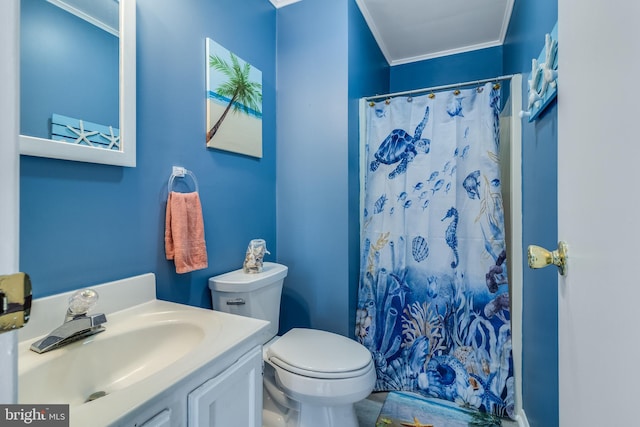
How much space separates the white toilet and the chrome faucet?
0.49 m

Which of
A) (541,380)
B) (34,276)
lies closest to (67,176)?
(34,276)

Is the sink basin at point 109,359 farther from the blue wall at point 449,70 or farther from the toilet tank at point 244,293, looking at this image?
the blue wall at point 449,70

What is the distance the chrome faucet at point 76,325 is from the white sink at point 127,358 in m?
0.02

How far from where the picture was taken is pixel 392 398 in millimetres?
1684

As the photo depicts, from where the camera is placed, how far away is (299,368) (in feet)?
3.86

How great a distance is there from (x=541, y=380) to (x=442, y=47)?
237 cm

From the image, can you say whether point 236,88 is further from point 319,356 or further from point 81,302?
point 319,356

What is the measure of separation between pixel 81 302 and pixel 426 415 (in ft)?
5.44

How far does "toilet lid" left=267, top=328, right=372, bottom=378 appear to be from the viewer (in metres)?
1.17

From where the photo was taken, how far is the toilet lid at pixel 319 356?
3.83ft

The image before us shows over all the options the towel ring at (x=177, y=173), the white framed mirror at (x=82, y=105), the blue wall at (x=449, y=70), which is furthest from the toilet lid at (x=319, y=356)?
the blue wall at (x=449, y=70)

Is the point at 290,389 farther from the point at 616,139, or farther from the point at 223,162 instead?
the point at 616,139

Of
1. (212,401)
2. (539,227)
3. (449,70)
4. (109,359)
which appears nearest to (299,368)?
(212,401)

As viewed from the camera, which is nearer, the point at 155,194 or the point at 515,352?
the point at 155,194
